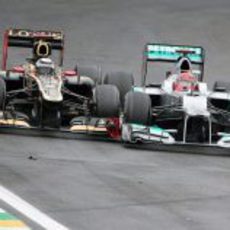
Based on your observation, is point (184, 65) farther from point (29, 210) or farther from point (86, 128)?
point (29, 210)

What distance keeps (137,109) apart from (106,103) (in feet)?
2.13

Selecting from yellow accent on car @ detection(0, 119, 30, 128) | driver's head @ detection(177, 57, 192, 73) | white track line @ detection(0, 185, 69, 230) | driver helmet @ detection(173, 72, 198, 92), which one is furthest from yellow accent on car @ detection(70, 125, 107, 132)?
white track line @ detection(0, 185, 69, 230)

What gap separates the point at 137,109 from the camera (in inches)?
473

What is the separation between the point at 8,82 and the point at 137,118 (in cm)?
243

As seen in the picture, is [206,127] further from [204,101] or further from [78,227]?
[78,227]

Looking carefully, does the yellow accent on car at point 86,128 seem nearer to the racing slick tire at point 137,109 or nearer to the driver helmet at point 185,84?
the racing slick tire at point 137,109

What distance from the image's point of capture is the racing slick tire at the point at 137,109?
39.4ft

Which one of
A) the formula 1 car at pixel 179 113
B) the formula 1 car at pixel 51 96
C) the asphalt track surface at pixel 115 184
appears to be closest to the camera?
the asphalt track surface at pixel 115 184

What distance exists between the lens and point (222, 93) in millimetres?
13219

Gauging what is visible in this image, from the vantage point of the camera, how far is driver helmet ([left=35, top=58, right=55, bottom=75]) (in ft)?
43.1

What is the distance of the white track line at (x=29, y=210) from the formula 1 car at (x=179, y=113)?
3.72m

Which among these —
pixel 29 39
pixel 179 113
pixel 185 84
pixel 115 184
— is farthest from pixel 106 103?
pixel 115 184

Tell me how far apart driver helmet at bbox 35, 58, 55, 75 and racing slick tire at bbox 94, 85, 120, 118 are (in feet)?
3.16

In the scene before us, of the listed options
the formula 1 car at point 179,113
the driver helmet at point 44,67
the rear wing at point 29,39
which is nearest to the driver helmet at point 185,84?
the formula 1 car at point 179,113
